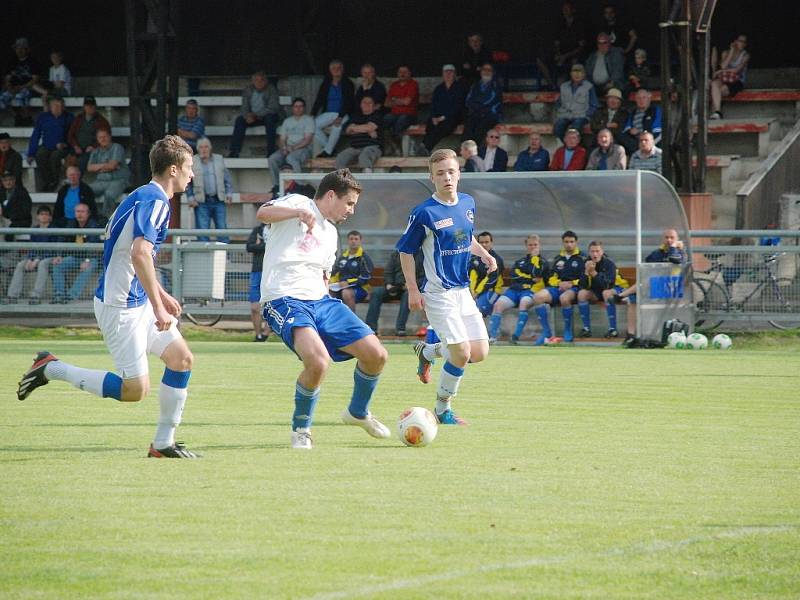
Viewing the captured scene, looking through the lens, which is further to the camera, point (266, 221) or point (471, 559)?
point (266, 221)

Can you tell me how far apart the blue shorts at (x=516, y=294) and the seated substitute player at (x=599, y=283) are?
2.58ft

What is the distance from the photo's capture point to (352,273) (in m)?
19.4

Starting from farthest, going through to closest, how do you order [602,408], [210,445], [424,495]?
[602,408] < [210,445] < [424,495]

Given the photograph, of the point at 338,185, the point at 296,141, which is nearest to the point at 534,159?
the point at 296,141

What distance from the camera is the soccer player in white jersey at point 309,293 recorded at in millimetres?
7816

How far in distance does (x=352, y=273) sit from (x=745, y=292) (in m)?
5.65

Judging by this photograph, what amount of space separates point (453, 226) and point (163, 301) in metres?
2.82

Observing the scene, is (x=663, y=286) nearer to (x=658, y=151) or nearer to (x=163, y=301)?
(x=658, y=151)

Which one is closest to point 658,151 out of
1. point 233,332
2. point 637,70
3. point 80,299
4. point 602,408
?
point 637,70

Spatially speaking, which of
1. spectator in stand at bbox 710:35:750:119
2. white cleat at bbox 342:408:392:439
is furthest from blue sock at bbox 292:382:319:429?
spectator in stand at bbox 710:35:750:119

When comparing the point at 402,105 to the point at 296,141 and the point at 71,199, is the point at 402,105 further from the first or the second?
the point at 71,199

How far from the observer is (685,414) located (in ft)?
33.0

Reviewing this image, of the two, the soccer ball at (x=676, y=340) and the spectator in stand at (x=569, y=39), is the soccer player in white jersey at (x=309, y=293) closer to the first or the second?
the soccer ball at (x=676, y=340)

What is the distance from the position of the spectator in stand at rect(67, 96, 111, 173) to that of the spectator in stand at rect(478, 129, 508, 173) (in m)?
7.87
